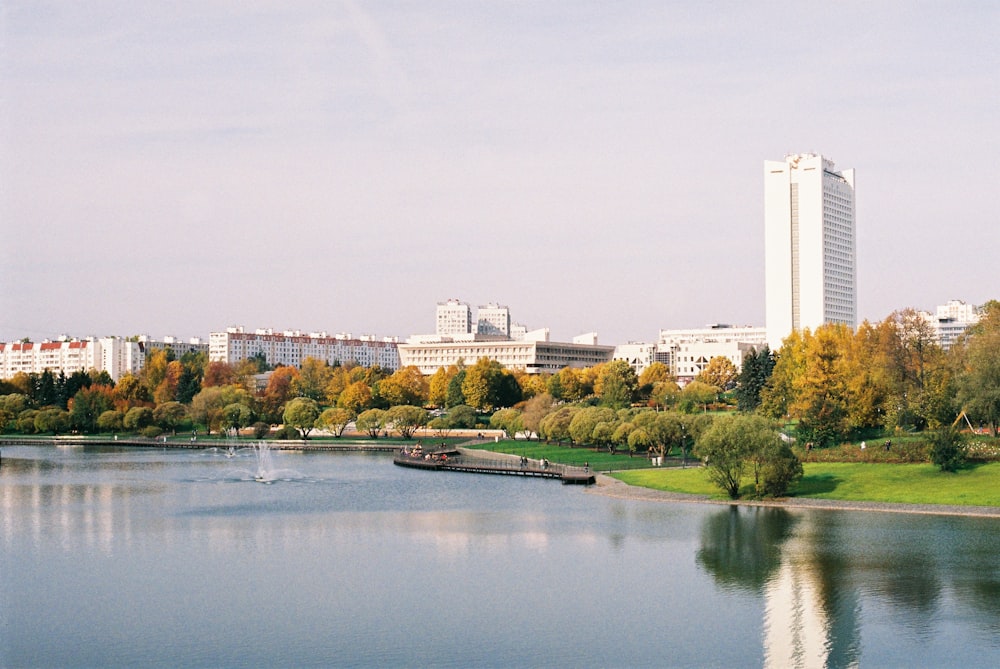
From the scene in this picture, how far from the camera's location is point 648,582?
132 feet

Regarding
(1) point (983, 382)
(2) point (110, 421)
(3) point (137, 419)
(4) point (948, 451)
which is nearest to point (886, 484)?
(4) point (948, 451)

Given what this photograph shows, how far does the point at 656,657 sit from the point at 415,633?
23.2 ft

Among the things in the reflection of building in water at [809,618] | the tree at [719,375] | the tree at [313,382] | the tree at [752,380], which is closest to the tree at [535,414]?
the tree at [752,380]

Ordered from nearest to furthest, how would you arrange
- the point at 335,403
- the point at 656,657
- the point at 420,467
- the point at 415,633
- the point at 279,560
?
the point at 656,657
the point at 415,633
the point at 279,560
the point at 420,467
the point at 335,403

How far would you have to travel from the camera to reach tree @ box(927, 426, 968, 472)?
62.3m

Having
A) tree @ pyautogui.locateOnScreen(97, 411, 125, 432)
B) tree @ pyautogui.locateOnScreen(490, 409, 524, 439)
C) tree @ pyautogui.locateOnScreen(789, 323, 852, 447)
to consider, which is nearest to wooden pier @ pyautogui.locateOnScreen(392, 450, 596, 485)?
tree @ pyautogui.locateOnScreen(490, 409, 524, 439)

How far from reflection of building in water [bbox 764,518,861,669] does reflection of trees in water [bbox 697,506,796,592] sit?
0.84 meters

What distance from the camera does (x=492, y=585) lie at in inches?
1571

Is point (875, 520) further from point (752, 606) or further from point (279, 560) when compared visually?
point (279, 560)

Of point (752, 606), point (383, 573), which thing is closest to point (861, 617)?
point (752, 606)

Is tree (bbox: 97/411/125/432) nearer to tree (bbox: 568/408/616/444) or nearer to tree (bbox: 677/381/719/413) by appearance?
tree (bbox: 677/381/719/413)

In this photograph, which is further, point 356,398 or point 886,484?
point 356,398

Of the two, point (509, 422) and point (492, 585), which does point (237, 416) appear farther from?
point (492, 585)

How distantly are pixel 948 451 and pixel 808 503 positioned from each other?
905 cm
